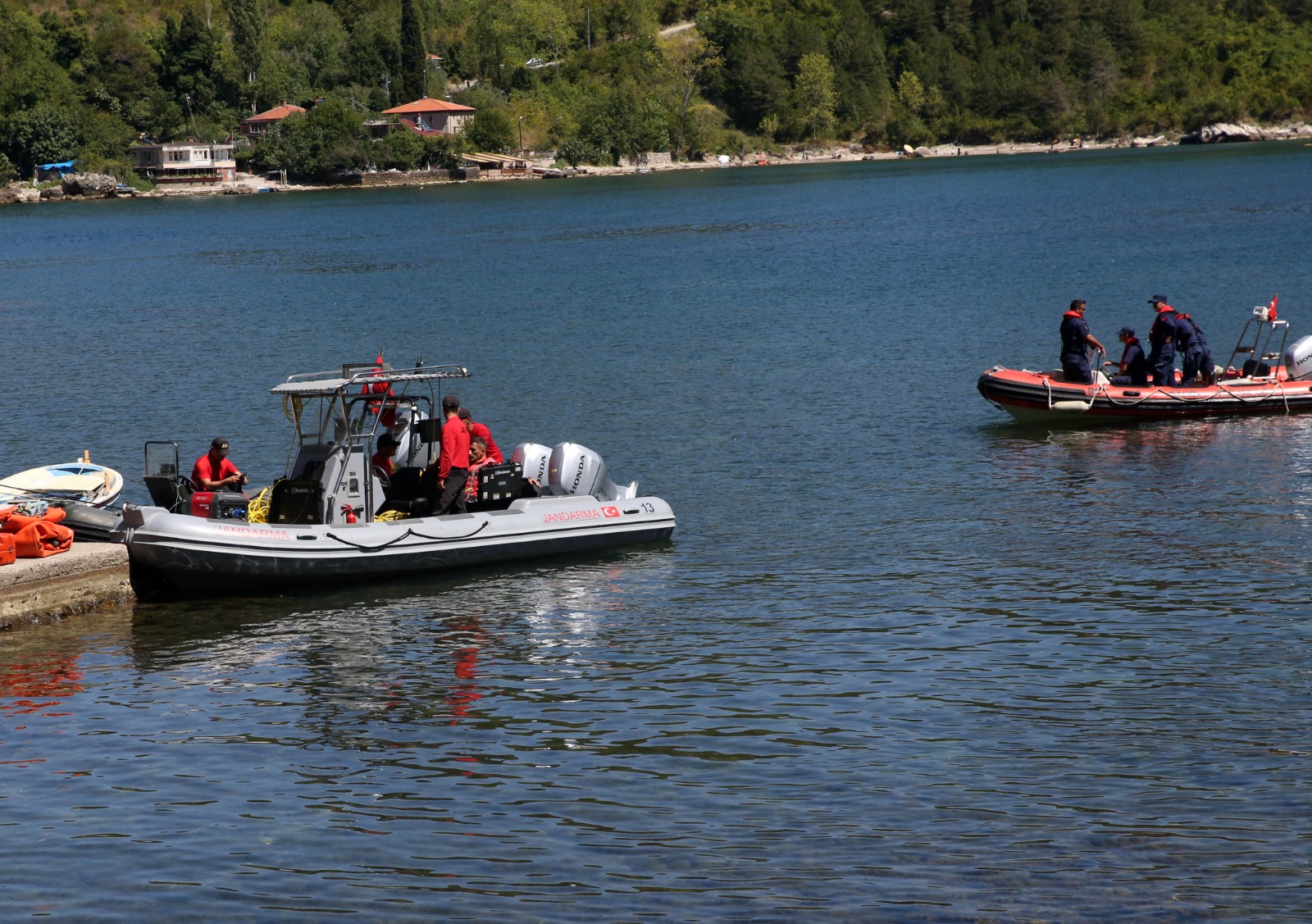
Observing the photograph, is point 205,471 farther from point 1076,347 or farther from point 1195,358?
point 1195,358

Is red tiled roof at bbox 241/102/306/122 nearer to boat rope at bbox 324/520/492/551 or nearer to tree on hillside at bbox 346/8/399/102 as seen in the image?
tree on hillside at bbox 346/8/399/102

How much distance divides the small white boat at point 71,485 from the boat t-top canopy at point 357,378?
12.4 feet

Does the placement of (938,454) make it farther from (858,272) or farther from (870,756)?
(858,272)

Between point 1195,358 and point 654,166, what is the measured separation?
15800cm

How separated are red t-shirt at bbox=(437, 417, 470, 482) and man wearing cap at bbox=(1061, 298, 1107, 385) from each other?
11.5 metres

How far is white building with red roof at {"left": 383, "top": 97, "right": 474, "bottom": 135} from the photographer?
162 metres

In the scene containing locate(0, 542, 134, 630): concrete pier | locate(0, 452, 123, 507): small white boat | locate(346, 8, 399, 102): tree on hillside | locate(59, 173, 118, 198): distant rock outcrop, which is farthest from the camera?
locate(346, 8, 399, 102): tree on hillside

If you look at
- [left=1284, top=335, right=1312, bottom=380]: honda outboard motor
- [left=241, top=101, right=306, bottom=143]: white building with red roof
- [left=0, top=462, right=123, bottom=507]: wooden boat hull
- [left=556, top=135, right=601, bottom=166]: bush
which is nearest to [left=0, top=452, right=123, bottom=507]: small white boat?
[left=0, top=462, right=123, bottom=507]: wooden boat hull

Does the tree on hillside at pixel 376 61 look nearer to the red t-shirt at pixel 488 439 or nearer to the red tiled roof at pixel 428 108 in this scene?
the red tiled roof at pixel 428 108

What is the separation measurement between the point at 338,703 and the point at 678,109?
18105 centimetres

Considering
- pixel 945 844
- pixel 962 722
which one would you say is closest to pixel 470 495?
pixel 962 722

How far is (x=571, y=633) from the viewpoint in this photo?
1484cm

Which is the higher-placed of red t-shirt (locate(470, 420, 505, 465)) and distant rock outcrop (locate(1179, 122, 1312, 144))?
distant rock outcrop (locate(1179, 122, 1312, 144))

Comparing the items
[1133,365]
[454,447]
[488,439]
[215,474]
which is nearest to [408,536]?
[454,447]
